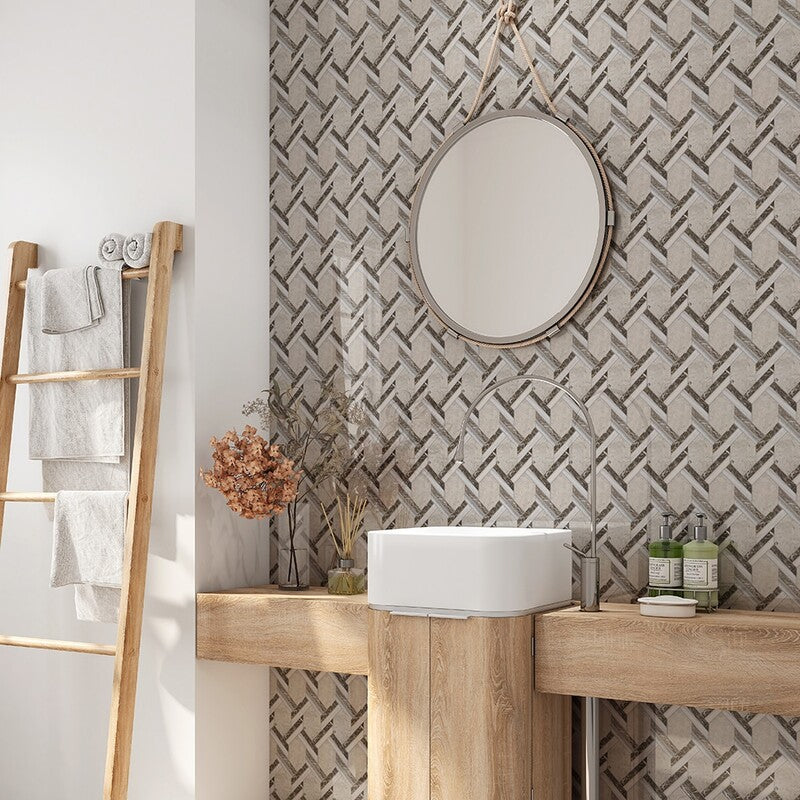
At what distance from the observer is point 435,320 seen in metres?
3.00

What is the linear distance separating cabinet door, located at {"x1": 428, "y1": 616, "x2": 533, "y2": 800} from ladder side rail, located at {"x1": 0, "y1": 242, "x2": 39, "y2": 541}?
4.92 ft

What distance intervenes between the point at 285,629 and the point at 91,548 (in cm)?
61

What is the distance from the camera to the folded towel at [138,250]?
117 inches

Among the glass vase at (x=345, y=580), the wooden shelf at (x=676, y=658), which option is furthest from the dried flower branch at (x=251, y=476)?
the wooden shelf at (x=676, y=658)

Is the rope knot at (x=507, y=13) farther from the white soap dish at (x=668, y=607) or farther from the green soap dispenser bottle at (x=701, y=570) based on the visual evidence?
the white soap dish at (x=668, y=607)

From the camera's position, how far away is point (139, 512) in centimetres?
285

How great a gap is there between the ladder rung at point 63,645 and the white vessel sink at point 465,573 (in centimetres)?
81

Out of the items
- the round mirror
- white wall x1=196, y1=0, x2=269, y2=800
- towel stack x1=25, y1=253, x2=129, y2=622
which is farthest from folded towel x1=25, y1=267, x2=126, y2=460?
the round mirror

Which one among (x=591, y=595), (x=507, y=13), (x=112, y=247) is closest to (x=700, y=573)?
(x=591, y=595)

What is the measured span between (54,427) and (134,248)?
1.89 ft

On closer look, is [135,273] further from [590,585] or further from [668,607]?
[668,607]

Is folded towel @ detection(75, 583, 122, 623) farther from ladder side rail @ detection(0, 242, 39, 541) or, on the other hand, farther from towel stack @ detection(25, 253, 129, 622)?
ladder side rail @ detection(0, 242, 39, 541)

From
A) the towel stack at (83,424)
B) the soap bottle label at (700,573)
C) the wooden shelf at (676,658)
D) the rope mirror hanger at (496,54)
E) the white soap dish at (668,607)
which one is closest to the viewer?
the wooden shelf at (676,658)

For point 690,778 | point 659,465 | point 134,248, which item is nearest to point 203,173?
point 134,248
